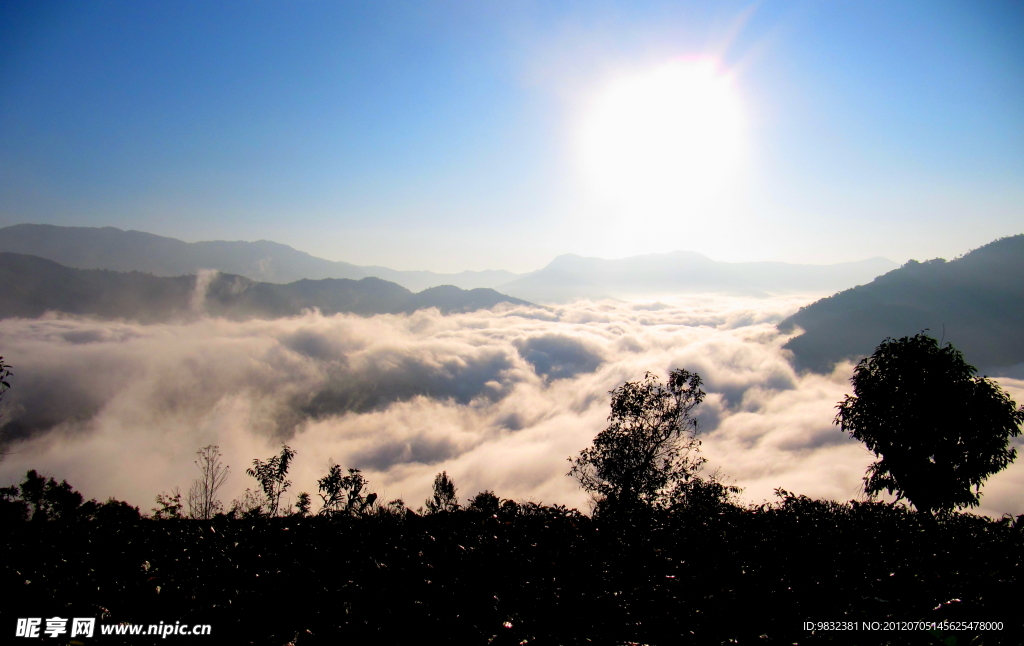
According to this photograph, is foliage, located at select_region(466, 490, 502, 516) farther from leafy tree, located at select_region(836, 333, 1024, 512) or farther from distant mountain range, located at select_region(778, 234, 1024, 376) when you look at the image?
distant mountain range, located at select_region(778, 234, 1024, 376)

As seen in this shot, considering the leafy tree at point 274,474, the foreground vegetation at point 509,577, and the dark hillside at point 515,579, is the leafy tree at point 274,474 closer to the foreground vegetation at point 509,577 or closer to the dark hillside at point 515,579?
the foreground vegetation at point 509,577

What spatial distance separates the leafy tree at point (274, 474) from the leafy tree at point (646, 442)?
2309 cm

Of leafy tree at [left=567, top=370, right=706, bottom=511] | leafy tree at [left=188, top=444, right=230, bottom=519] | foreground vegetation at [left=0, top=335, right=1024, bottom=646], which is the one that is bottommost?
leafy tree at [left=188, top=444, right=230, bottom=519]

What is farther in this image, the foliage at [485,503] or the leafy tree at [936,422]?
the leafy tree at [936,422]

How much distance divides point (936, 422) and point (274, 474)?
40.7m

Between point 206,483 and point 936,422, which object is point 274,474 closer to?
point 206,483

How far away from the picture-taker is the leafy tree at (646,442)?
2411 cm

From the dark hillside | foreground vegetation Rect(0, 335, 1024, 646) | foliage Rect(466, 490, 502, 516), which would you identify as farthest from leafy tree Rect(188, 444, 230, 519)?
foreground vegetation Rect(0, 335, 1024, 646)

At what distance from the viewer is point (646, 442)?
24531 mm

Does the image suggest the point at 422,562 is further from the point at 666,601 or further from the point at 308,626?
the point at 666,601

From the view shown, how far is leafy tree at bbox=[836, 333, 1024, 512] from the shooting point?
17547 millimetres

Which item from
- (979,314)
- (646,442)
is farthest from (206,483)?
(979,314)

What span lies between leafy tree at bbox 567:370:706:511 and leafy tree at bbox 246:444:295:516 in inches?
909

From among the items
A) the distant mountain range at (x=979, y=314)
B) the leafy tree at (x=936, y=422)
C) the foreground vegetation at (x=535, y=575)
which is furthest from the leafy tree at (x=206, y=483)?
the distant mountain range at (x=979, y=314)
